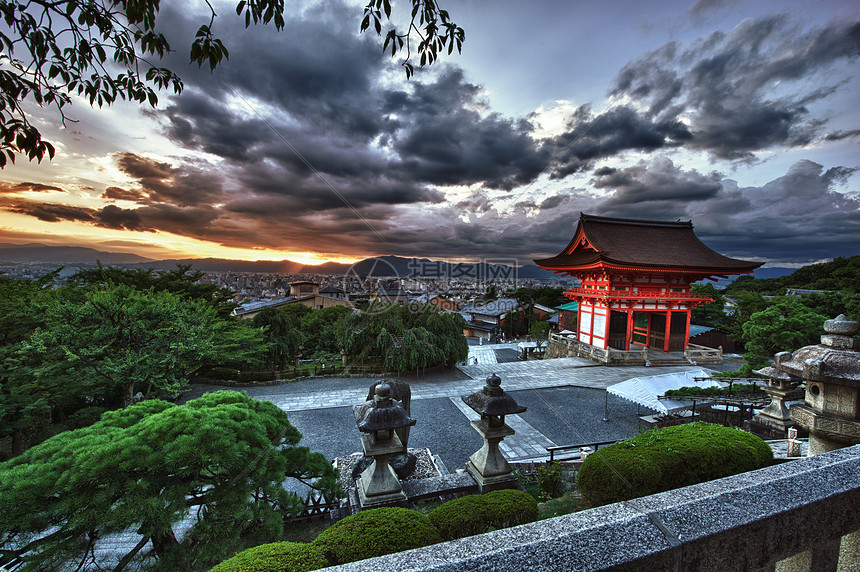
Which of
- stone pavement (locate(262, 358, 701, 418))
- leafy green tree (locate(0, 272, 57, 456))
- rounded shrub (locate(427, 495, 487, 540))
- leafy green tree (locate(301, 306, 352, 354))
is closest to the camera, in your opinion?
rounded shrub (locate(427, 495, 487, 540))

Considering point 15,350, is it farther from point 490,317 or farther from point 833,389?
point 490,317

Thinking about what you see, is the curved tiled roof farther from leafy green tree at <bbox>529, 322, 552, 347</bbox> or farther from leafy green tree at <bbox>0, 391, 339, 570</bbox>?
leafy green tree at <bbox>0, 391, 339, 570</bbox>

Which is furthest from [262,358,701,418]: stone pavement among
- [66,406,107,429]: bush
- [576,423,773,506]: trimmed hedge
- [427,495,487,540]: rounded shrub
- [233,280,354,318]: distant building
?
[233,280,354,318]: distant building

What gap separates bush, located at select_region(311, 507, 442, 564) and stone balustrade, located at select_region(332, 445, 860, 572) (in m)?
1.34

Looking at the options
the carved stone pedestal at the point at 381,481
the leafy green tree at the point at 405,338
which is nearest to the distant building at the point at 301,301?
the leafy green tree at the point at 405,338

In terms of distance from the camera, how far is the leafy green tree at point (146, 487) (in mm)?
3041

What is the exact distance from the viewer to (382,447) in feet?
15.7

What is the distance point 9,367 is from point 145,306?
3.00 metres

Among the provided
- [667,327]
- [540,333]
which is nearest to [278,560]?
[667,327]

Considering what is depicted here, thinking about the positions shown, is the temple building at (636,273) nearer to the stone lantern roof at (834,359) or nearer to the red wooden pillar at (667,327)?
the red wooden pillar at (667,327)

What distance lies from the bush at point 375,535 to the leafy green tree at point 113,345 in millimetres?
10210

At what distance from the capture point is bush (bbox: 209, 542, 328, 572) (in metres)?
2.10

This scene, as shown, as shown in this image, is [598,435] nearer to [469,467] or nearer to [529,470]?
[529,470]

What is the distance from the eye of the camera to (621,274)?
60.7 feet
